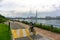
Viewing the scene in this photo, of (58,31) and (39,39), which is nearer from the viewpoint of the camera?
(39,39)

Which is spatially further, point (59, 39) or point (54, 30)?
point (54, 30)

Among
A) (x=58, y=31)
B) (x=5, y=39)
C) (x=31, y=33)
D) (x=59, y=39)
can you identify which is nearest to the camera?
(x=59, y=39)

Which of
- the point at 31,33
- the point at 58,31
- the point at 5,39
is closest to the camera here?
the point at 5,39

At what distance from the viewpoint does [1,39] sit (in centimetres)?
1956

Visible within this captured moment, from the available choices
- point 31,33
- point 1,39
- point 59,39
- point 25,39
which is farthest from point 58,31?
point 1,39

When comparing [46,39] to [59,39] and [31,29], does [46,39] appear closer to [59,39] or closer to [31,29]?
[59,39]

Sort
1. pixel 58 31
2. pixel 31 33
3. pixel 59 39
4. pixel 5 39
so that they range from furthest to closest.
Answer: pixel 58 31 < pixel 31 33 < pixel 5 39 < pixel 59 39

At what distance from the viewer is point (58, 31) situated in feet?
74.4

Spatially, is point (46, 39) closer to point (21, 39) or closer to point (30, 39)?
point (30, 39)

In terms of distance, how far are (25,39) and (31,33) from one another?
3.67 meters

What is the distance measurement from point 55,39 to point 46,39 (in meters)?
1.04

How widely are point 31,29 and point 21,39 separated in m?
3.47

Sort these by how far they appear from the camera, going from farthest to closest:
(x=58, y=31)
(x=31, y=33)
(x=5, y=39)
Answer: (x=58, y=31) < (x=31, y=33) < (x=5, y=39)

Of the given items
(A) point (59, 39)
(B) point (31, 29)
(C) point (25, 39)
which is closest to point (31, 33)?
(B) point (31, 29)
